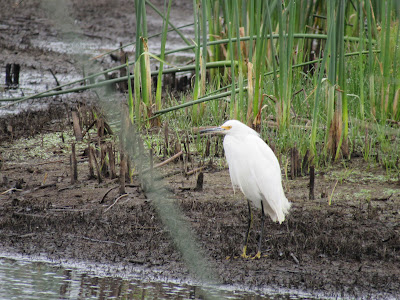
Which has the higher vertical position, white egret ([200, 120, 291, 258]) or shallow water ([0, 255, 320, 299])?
white egret ([200, 120, 291, 258])

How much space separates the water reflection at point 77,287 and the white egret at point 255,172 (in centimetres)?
59

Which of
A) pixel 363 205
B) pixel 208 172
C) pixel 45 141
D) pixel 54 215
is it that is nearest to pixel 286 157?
pixel 208 172

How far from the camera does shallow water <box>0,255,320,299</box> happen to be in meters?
3.64

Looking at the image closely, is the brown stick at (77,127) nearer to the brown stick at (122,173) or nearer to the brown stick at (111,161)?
the brown stick at (111,161)

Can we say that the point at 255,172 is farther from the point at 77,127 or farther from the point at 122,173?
the point at 77,127

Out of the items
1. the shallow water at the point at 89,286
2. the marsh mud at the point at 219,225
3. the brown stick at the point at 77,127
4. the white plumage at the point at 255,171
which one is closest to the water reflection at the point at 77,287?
the shallow water at the point at 89,286

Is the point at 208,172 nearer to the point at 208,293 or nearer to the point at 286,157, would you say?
the point at 286,157

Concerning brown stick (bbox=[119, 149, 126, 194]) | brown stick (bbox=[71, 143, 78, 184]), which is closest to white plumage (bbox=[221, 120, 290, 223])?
brown stick (bbox=[119, 149, 126, 194])

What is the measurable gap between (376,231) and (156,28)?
477 inches

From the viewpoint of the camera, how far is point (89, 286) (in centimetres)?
380

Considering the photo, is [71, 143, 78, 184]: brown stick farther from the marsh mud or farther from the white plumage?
the white plumage

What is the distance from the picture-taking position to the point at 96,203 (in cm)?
509

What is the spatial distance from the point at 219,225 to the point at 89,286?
1152 millimetres

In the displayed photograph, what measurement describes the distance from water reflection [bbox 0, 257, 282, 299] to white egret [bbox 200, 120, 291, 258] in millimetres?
591
